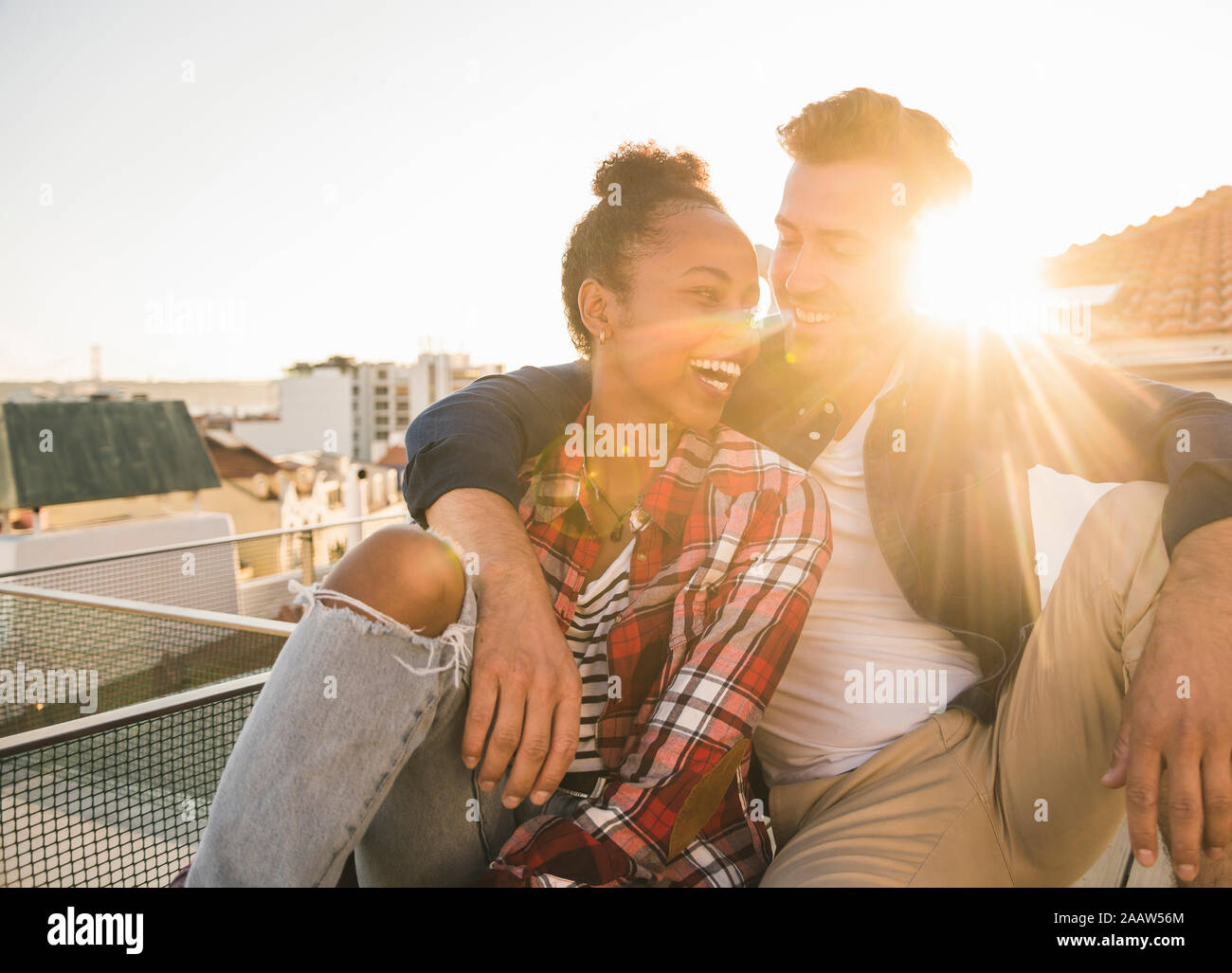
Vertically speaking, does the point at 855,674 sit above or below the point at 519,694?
below

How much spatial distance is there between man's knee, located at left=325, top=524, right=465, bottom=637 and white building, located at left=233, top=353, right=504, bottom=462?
151ft

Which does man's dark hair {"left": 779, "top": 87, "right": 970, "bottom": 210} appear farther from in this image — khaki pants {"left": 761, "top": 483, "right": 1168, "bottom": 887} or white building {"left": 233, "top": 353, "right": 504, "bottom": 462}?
white building {"left": 233, "top": 353, "right": 504, "bottom": 462}

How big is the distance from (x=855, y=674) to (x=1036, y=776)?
15.2 inches

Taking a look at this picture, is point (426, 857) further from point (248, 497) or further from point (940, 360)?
point (248, 497)

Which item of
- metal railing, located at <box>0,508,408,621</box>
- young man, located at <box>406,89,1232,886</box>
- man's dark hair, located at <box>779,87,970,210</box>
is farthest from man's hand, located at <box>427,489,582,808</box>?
metal railing, located at <box>0,508,408,621</box>

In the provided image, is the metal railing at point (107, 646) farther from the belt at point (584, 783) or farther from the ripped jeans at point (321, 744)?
the ripped jeans at point (321, 744)

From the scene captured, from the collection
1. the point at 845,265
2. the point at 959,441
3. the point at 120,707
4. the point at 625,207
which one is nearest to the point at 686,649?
the point at 959,441

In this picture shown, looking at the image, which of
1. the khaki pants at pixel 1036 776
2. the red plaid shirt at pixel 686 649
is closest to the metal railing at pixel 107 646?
the red plaid shirt at pixel 686 649

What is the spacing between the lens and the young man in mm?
1116

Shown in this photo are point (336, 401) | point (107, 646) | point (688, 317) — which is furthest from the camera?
point (336, 401)

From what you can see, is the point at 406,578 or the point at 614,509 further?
the point at 614,509

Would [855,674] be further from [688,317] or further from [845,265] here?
[845,265]

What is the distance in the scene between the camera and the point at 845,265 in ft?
7.13

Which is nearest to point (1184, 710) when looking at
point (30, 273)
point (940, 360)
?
point (940, 360)
